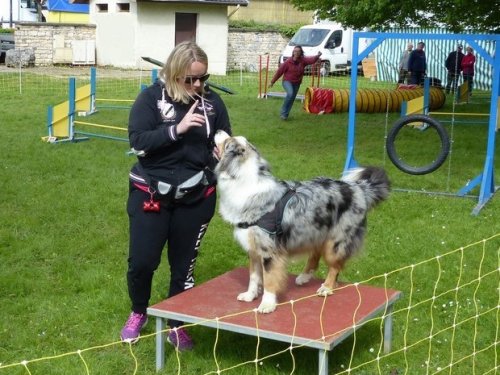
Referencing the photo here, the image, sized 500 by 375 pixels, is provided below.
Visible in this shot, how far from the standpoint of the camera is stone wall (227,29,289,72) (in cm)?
3119

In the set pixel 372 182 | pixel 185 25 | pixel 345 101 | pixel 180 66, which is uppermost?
pixel 185 25

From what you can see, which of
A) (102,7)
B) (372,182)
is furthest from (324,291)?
(102,7)

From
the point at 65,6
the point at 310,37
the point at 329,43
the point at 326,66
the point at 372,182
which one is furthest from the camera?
the point at 65,6

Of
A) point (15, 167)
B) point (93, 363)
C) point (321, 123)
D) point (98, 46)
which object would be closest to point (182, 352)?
point (93, 363)

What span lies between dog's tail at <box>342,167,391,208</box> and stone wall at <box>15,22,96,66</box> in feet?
82.3

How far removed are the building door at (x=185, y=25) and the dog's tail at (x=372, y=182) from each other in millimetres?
25102

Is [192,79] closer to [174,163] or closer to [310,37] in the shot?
[174,163]

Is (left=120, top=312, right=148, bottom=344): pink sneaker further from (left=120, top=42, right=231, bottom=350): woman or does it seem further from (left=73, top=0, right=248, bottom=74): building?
(left=73, top=0, right=248, bottom=74): building

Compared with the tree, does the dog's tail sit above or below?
below

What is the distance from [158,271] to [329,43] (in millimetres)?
23507

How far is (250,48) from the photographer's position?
105ft

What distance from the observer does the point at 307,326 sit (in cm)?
428

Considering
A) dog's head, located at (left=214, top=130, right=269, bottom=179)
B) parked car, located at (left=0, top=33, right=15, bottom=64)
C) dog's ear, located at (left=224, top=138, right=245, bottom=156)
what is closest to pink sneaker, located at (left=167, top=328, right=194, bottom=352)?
dog's head, located at (left=214, top=130, right=269, bottom=179)

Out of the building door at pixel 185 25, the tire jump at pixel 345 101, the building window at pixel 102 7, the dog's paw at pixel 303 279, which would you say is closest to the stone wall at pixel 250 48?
the building door at pixel 185 25
